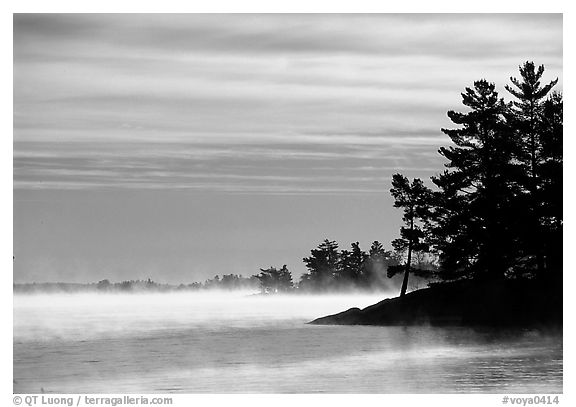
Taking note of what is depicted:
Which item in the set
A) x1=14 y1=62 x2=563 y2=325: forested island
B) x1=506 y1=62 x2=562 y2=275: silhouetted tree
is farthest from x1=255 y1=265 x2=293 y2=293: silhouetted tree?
x1=506 y1=62 x2=562 y2=275: silhouetted tree

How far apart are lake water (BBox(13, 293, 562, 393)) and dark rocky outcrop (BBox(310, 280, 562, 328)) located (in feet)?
1.08

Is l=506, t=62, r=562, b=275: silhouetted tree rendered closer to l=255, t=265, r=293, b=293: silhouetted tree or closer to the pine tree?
the pine tree

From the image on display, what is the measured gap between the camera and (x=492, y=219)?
2108cm

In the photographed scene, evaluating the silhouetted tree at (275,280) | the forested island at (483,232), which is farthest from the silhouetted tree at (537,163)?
the silhouetted tree at (275,280)

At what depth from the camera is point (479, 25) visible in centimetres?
1728

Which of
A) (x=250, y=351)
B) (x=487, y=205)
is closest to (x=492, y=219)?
(x=487, y=205)

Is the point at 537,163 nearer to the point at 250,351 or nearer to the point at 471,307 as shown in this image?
the point at 471,307

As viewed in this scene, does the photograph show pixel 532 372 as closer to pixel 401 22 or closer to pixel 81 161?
pixel 401 22

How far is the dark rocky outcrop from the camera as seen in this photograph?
781 inches

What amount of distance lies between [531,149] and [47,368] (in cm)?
927

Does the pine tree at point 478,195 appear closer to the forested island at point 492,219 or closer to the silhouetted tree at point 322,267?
the forested island at point 492,219

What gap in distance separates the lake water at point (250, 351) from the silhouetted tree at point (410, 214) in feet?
3.16

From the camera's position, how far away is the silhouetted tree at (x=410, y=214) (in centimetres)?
2125
